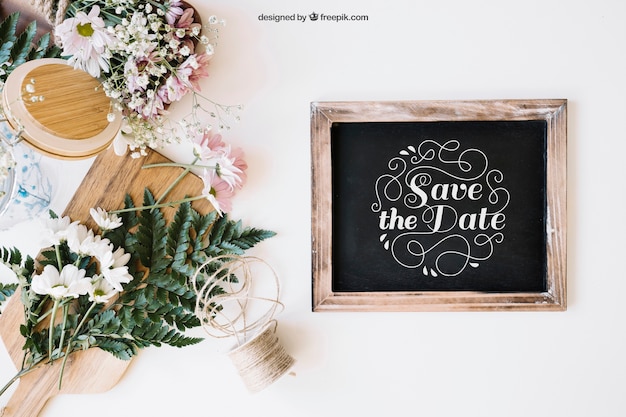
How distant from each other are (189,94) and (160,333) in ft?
2.21

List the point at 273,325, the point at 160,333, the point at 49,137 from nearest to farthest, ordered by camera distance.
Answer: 1. the point at 49,137
2. the point at 160,333
3. the point at 273,325

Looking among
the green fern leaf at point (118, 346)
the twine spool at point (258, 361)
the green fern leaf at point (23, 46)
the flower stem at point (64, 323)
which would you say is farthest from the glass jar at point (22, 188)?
the twine spool at point (258, 361)

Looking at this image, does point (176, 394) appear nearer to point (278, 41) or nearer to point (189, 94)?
point (189, 94)

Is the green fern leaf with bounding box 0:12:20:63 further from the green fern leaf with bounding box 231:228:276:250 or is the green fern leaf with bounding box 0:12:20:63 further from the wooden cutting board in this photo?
the green fern leaf with bounding box 231:228:276:250

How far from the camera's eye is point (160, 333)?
4.04 feet

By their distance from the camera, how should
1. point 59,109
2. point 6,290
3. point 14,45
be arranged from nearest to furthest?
1. point 59,109
2. point 14,45
3. point 6,290

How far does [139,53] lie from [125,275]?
0.57 meters

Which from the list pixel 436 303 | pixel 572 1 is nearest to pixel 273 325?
pixel 436 303

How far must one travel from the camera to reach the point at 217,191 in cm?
125

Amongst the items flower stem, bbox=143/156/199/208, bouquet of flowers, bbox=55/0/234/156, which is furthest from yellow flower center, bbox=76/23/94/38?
flower stem, bbox=143/156/199/208

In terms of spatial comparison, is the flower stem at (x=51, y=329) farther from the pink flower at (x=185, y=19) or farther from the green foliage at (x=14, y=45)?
the pink flower at (x=185, y=19)

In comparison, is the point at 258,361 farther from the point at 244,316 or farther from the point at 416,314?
the point at 416,314

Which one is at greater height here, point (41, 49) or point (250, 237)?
point (41, 49)

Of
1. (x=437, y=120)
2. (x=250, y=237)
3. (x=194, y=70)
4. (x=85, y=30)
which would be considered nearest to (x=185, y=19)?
(x=194, y=70)
